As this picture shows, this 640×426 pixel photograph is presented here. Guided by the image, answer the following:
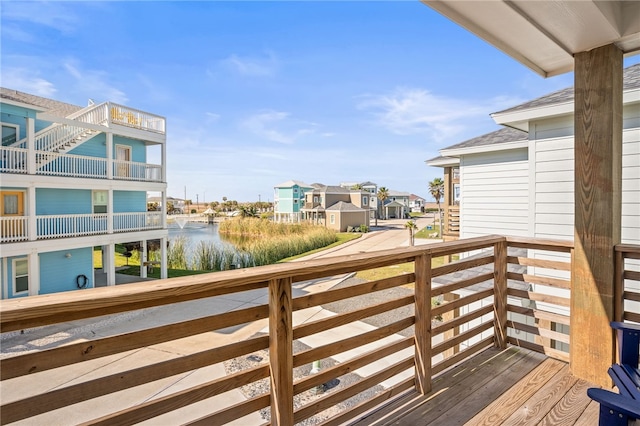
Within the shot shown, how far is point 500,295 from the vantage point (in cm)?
Result: 277

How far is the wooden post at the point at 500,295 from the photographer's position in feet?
8.89

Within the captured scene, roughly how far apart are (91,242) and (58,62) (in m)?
24.6

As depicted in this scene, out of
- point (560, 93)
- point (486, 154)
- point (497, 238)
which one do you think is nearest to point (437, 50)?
point (486, 154)

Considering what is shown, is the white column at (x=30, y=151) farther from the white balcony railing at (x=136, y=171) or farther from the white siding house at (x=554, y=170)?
the white siding house at (x=554, y=170)

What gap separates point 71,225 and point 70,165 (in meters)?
1.81

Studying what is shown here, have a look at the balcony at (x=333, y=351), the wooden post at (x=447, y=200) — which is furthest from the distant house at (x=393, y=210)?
the balcony at (x=333, y=351)

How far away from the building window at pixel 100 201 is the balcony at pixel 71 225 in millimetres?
877

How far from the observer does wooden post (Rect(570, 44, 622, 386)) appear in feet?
7.06

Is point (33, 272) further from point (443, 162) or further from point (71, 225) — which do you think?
point (443, 162)

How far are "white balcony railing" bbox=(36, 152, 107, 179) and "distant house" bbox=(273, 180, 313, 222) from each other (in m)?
23.0

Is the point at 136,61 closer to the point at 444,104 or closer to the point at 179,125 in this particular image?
the point at 179,125

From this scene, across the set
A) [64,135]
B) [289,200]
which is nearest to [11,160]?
[64,135]

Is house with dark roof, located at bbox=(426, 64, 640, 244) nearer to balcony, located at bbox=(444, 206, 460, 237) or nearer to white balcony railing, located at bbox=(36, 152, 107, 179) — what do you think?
balcony, located at bbox=(444, 206, 460, 237)

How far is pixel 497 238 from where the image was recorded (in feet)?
8.67
